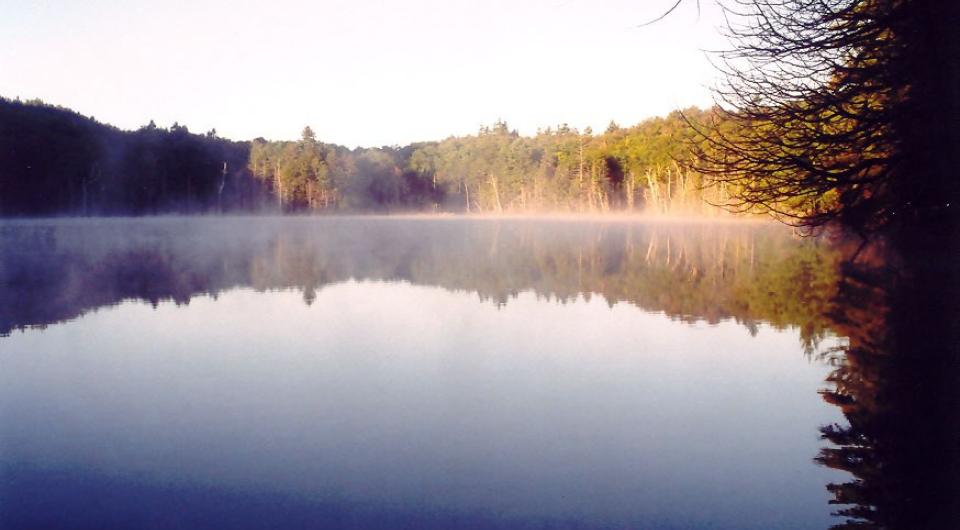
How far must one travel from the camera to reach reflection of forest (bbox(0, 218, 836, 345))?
11.0m

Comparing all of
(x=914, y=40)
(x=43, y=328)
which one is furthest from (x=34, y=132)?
(x=914, y=40)

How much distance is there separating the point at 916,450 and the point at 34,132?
59.7 metres

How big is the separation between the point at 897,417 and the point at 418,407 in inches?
145

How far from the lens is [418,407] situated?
5.80 metres

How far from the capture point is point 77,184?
186ft

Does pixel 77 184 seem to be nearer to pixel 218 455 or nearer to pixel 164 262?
pixel 164 262

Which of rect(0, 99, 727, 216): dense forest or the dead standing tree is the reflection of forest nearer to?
the dead standing tree

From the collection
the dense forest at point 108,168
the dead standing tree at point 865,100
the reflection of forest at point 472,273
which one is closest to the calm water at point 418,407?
the reflection of forest at point 472,273

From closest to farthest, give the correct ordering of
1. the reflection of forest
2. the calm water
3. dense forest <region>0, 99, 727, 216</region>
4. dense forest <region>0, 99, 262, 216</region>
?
the calm water
the reflection of forest
dense forest <region>0, 99, 262, 216</region>
dense forest <region>0, 99, 727, 216</region>

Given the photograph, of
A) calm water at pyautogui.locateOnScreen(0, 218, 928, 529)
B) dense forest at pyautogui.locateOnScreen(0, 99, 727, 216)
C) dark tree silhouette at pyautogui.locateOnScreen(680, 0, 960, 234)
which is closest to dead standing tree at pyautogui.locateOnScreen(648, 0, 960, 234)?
dark tree silhouette at pyautogui.locateOnScreen(680, 0, 960, 234)

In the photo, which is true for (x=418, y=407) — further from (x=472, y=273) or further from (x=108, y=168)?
(x=108, y=168)

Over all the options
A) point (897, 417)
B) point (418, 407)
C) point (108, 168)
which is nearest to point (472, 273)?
point (418, 407)

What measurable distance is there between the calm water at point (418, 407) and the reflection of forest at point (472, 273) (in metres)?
0.16

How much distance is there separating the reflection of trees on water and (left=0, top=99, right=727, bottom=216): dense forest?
37.5m
